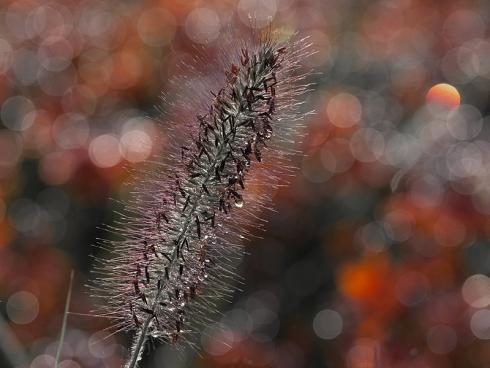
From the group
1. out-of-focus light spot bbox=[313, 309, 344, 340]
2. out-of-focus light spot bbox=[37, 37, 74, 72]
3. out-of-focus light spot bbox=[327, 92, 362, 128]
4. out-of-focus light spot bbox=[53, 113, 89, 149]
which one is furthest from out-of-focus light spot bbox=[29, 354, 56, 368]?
out-of-focus light spot bbox=[37, 37, 74, 72]

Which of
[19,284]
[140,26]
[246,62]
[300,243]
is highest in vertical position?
[140,26]

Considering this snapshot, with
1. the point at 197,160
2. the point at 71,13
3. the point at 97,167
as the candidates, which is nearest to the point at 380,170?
the point at 97,167

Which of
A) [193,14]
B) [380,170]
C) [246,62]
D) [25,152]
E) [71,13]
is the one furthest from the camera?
[71,13]

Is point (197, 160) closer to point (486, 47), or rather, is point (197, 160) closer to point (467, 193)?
point (467, 193)

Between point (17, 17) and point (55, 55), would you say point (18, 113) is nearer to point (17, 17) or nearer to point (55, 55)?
point (55, 55)

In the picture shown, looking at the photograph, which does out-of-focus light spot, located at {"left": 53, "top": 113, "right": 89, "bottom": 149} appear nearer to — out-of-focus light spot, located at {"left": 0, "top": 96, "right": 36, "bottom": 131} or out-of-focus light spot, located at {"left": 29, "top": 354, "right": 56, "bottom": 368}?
out-of-focus light spot, located at {"left": 0, "top": 96, "right": 36, "bottom": 131}

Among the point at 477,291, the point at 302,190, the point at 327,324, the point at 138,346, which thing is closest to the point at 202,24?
the point at 302,190

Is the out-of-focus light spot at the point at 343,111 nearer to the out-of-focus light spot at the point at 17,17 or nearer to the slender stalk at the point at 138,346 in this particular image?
the out-of-focus light spot at the point at 17,17
